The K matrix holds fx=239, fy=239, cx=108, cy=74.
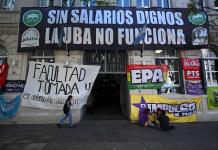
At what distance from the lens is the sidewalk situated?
8297mm

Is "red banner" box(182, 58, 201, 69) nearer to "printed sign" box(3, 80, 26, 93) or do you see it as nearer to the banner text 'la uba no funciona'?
the banner text 'la uba no funciona'

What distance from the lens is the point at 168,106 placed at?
1312 centimetres

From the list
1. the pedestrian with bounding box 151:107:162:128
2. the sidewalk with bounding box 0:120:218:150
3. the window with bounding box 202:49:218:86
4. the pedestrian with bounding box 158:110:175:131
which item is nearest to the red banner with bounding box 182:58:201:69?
the window with bounding box 202:49:218:86

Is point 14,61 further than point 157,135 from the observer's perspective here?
Yes

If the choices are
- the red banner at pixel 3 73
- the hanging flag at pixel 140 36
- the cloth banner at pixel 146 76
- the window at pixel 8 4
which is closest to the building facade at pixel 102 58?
the window at pixel 8 4

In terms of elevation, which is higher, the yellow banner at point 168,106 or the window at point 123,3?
the window at point 123,3

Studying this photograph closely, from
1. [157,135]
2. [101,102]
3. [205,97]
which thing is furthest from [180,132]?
[101,102]

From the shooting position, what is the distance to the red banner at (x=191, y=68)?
1387 centimetres

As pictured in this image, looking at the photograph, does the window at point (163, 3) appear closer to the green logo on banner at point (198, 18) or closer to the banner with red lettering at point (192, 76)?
the green logo on banner at point (198, 18)

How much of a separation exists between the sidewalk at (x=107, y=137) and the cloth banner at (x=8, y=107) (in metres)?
0.81

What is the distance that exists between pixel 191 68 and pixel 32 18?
9631 millimetres

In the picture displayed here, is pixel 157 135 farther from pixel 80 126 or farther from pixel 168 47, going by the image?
pixel 168 47

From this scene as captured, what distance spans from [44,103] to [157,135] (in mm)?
6300

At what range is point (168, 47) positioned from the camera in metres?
13.7
